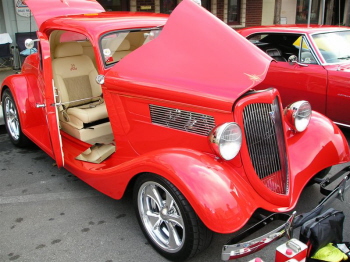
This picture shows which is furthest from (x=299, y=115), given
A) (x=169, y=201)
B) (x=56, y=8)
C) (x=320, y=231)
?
(x=56, y=8)

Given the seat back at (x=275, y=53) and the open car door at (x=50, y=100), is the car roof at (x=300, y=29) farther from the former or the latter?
the open car door at (x=50, y=100)

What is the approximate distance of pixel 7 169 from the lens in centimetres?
435

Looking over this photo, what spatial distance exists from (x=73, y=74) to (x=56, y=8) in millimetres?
796

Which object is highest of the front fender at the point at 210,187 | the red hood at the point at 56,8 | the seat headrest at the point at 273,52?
the red hood at the point at 56,8

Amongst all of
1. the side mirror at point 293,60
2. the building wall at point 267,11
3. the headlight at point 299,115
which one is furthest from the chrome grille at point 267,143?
the building wall at point 267,11

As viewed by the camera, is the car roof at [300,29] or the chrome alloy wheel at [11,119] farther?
the car roof at [300,29]

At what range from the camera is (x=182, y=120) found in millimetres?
2791

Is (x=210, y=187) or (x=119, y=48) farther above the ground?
(x=119, y=48)

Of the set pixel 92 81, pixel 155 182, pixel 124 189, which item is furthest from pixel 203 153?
pixel 92 81

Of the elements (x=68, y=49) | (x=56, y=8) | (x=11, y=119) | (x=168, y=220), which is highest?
(x=56, y=8)

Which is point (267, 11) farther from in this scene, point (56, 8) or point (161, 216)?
point (161, 216)

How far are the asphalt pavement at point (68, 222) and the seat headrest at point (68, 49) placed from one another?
1382 millimetres

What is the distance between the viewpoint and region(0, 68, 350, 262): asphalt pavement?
2812 mm

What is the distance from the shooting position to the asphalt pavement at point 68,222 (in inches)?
111
